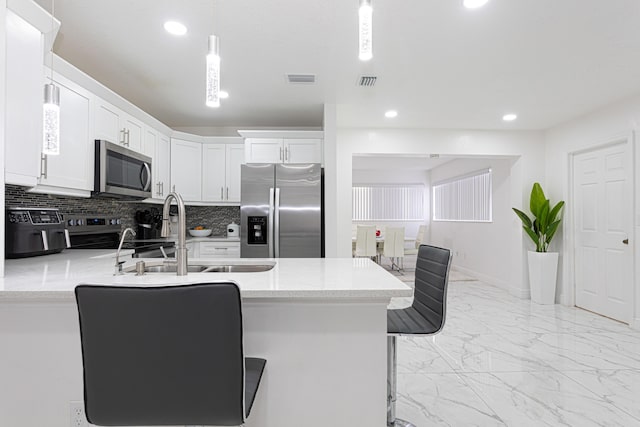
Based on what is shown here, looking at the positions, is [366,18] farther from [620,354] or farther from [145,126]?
[620,354]

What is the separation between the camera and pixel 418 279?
2.08m

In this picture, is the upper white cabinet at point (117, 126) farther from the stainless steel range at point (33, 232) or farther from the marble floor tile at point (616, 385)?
the marble floor tile at point (616, 385)

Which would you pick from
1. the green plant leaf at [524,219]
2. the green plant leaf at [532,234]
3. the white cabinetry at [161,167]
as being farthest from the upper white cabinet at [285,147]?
the green plant leaf at [532,234]

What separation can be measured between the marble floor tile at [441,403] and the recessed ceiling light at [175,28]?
110 inches

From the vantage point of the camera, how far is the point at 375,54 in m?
2.65

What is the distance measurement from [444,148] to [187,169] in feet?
11.5

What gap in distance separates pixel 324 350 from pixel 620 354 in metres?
2.97

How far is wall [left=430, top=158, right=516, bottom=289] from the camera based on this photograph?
17.6ft

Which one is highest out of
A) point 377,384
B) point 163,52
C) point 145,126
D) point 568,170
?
point 163,52

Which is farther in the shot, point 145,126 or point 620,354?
point 145,126

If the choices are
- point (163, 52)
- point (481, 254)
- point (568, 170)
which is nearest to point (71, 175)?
point (163, 52)

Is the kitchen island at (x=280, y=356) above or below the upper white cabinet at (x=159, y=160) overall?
below

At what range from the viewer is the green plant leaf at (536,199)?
4477 millimetres

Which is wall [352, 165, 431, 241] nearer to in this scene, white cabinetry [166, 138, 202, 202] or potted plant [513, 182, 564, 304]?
potted plant [513, 182, 564, 304]
